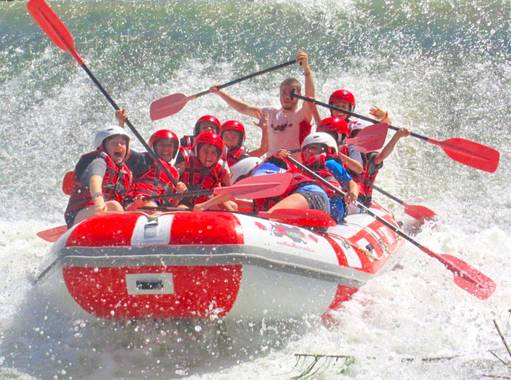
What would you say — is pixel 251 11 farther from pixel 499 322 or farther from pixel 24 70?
pixel 499 322

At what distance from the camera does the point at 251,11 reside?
13.3 m

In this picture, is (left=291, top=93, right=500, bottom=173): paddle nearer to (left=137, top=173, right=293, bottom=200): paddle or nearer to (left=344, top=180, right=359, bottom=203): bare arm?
(left=344, top=180, right=359, bottom=203): bare arm

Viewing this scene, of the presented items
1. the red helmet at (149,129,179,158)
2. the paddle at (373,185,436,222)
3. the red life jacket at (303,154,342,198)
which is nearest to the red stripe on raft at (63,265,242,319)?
the red life jacket at (303,154,342,198)

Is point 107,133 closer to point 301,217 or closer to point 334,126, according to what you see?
point 301,217

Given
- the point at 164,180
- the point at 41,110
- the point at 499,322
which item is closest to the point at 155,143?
the point at 164,180

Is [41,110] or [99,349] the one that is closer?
[99,349]

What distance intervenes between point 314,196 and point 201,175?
966 mm

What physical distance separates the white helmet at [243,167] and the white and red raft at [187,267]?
5.45 ft

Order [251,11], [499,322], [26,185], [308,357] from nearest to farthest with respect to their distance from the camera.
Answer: [308,357], [499,322], [26,185], [251,11]

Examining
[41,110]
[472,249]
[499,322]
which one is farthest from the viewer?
[41,110]

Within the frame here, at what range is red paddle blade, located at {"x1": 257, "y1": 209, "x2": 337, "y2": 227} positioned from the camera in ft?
17.3

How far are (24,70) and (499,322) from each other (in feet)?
29.4

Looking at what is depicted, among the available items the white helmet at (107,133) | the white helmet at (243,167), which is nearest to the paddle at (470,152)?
the white helmet at (243,167)

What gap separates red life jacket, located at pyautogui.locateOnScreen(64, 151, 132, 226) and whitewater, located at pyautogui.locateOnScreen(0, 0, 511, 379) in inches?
26.2
